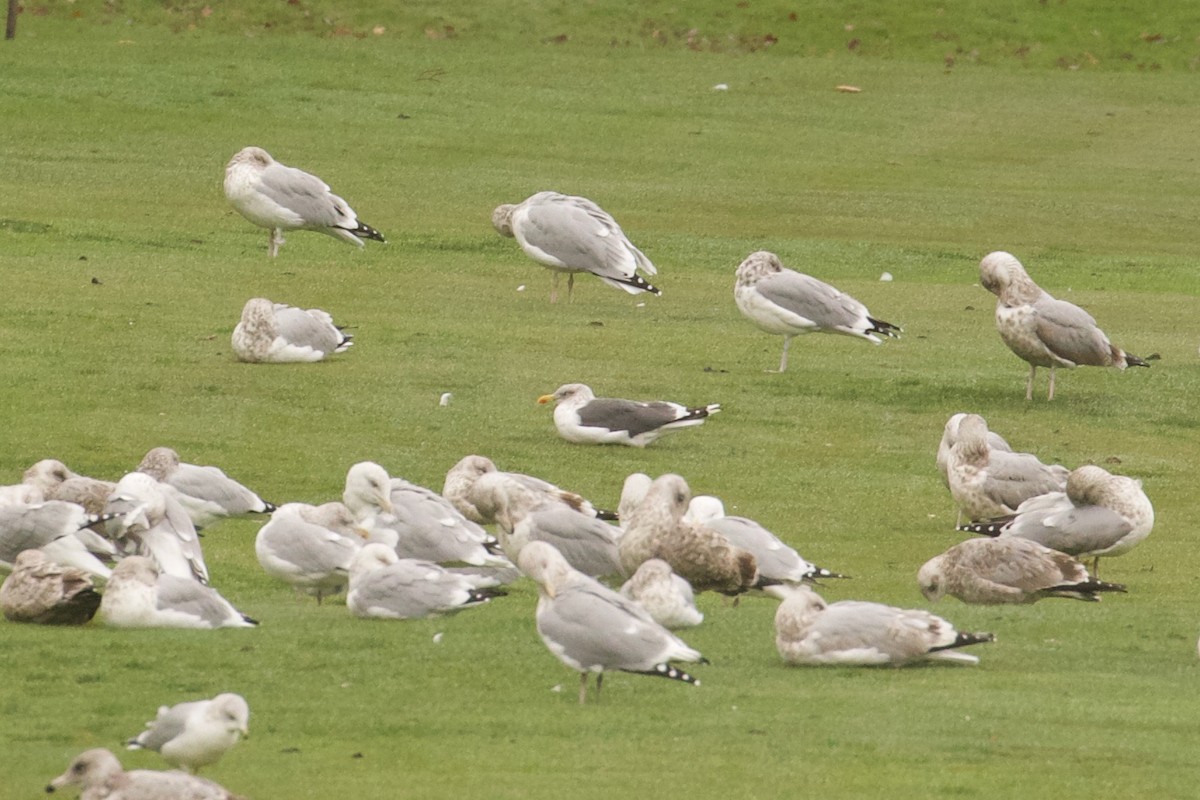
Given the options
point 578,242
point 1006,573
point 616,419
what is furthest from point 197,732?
point 578,242

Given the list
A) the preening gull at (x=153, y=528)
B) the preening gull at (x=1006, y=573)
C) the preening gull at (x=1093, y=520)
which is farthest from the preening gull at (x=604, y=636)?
the preening gull at (x=1093, y=520)

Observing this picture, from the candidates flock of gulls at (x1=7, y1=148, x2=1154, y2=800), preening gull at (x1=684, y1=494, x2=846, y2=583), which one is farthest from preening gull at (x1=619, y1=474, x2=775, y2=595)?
preening gull at (x1=684, y1=494, x2=846, y2=583)

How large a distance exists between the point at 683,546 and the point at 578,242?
985cm

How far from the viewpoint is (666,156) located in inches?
1281

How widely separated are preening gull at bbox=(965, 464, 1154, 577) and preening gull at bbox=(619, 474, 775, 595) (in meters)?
2.01

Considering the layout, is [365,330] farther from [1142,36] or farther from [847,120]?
[1142,36]

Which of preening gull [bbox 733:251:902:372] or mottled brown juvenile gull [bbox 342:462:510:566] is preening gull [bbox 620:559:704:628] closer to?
mottled brown juvenile gull [bbox 342:462:510:566]

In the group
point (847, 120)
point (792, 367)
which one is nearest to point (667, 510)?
point (792, 367)

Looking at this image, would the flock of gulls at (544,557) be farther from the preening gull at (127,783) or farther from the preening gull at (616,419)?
the preening gull at (616,419)

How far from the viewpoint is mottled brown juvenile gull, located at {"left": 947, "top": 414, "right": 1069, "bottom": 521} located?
1341cm

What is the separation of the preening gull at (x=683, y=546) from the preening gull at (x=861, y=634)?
1.02 metres

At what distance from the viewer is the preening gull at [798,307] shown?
1775cm

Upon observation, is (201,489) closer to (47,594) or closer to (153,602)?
(47,594)

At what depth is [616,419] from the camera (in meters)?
15.3
